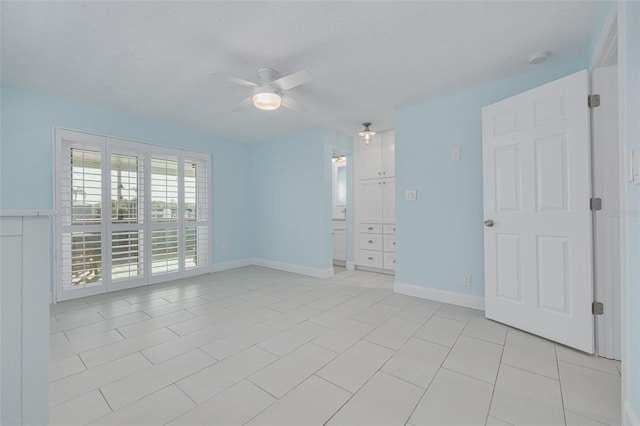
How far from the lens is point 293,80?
7.33 feet

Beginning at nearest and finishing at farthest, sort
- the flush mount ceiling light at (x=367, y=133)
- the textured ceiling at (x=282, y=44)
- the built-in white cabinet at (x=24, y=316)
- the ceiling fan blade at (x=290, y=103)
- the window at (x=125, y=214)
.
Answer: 1. the built-in white cabinet at (x=24, y=316)
2. the textured ceiling at (x=282, y=44)
3. the ceiling fan blade at (x=290, y=103)
4. the window at (x=125, y=214)
5. the flush mount ceiling light at (x=367, y=133)

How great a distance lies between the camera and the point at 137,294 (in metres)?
3.43

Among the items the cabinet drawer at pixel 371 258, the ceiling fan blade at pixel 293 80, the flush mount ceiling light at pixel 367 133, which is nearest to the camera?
the ceiling fan blade at pixel 293 80

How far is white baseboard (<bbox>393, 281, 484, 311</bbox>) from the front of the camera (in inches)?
112

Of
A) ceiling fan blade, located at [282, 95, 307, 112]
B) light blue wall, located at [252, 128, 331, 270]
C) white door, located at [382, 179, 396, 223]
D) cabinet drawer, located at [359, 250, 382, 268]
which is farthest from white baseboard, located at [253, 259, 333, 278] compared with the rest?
ceiling fan blade, located at [282, 95, 307, 112]

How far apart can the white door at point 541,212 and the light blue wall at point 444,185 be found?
30cm

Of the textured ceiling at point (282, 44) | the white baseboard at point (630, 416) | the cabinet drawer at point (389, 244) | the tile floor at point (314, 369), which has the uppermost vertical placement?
the textured ceiling at point (282, 44)

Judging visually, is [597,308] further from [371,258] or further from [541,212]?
[371,258]

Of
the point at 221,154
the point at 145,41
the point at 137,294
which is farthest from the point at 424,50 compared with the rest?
the point at 137,294

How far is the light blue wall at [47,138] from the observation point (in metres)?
2.86

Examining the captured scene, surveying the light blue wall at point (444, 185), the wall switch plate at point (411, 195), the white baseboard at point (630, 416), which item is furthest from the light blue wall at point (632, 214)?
the wall switch plate at point (411, 195)

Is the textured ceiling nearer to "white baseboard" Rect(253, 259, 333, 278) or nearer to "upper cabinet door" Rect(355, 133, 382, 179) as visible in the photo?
"upper cabinet door" Rect(355, 133, 382, 179)

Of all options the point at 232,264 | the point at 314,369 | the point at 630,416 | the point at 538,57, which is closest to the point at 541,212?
the point at 538,57

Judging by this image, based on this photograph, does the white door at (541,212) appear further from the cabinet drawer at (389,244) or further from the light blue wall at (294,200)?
the light blue wall at (294,200)
